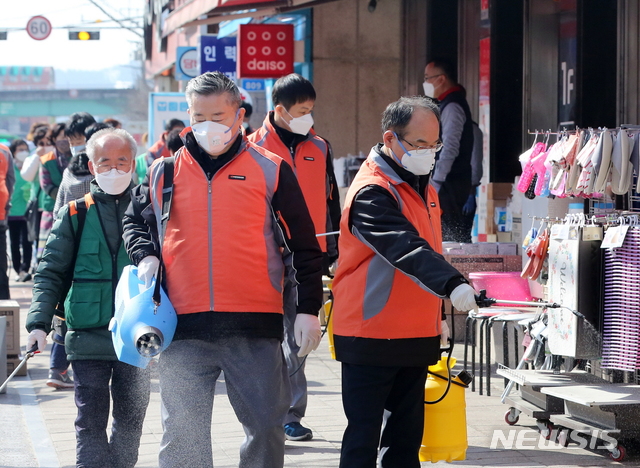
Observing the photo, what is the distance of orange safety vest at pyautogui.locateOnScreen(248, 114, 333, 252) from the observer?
6168 millimetres

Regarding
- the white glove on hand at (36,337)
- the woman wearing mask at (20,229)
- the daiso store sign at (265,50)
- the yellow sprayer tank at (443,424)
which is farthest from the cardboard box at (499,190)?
the woman wearing mask at (20,229)

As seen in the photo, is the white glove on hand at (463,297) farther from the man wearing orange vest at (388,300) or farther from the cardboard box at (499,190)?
the cardboard box at (499,190)

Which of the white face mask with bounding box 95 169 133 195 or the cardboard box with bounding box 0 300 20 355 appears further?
the cardboard box with bounding box 0 300 20 355

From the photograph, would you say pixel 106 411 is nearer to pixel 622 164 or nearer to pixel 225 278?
pixel 225 278

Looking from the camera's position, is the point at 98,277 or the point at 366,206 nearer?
the point at 366,206

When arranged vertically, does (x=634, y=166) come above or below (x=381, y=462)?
above

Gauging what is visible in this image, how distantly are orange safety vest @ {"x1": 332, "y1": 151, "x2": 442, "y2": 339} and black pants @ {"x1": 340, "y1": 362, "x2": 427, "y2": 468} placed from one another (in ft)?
0.56

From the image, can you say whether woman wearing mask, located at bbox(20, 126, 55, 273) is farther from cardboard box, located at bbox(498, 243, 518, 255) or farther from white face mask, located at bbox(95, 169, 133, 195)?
white face mask, located at bbox(95, 169, 133, 195)

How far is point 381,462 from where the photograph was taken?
4.44 meters

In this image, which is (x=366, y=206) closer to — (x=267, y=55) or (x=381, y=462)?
(x=381, y=462)

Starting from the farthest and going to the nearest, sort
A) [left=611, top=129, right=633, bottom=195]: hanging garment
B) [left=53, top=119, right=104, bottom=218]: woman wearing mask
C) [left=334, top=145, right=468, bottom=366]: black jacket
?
[left=53, top=119, right=104, bottom=218]: woman wearing mask, [left=611, top=129, right=633, bottom=195]: hanging garment, [left=334, top=145, right=468, bottom=366]: black jacket

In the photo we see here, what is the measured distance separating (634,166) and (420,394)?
2469mm

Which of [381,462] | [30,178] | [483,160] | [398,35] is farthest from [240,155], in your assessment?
[30,178]

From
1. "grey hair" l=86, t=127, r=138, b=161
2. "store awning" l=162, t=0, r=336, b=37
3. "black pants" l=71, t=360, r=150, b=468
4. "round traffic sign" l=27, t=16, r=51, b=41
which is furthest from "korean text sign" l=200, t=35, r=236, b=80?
"round traffic sign" l=27, t=16, r=51, b=41
